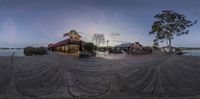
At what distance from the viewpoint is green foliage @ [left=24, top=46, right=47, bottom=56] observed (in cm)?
483

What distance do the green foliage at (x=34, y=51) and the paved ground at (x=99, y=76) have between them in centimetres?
16

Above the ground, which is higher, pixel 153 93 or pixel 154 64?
pixel 154 64

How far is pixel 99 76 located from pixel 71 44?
920 millimetres

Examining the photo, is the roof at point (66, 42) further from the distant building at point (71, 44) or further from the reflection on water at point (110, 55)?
the reflection on water at point (110, 55)

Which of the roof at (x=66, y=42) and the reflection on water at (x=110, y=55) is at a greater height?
the roof at (x=66, y=42)

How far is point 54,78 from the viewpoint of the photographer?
192 inches

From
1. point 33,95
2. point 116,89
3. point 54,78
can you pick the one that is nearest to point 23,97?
point 33,95

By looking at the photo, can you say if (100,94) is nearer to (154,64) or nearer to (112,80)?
(112,80)

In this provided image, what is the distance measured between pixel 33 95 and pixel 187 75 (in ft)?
8.70

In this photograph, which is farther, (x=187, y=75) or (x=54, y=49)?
(x=187, y=75)

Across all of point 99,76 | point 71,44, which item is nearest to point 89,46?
point 71,44

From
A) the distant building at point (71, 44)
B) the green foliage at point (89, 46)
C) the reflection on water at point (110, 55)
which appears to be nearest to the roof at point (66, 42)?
the distant building at point (71, 44)

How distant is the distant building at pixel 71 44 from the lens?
14.7 ft

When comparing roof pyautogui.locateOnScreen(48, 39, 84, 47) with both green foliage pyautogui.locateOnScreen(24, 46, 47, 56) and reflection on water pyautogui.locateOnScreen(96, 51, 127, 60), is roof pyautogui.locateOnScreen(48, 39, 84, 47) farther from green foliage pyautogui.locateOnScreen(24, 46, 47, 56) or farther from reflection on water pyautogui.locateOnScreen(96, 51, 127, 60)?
reflection on water pyautogui.locateOnScreen(96, 51, 127, 60)
